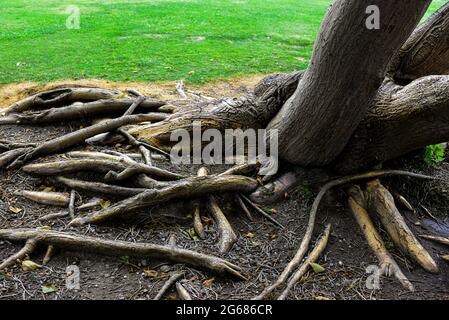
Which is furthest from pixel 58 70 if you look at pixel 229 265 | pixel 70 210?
pixel 229 265

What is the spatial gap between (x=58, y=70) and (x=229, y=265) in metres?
7.89

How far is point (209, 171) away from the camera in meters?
5.41

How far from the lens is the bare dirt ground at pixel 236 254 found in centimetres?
404

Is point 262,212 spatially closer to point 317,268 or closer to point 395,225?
point 317,268

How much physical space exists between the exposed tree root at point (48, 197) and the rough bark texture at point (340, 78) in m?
2.53

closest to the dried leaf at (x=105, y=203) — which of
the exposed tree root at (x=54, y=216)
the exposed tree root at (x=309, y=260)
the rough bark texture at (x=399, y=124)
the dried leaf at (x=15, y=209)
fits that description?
the exposed tree root at (x=54, y=216)

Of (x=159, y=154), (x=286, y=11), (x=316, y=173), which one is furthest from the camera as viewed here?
(x=286, y=11)

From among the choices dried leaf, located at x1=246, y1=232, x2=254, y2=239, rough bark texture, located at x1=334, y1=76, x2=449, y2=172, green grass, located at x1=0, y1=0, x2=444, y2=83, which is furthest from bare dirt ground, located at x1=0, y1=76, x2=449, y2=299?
green grass, located at x1=0, y1=0, x2=444, y2=83

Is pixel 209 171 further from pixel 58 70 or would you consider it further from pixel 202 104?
pixel 58 70

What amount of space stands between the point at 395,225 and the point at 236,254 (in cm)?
177

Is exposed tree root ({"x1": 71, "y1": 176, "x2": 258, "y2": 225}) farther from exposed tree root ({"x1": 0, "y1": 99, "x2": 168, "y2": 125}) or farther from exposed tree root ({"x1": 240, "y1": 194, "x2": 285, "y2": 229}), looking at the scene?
exposed tree root ({"x1": 0, "y1": 99, "x2": 168, "y2": 125})

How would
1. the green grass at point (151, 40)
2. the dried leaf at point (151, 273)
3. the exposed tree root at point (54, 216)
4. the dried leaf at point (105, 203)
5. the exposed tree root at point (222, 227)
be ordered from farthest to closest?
the green grass at point (151, 40) < the dried leaf at point (105, 203) < the exposed tree root at point (54, 216) < the exposed tree root at point (222, 227) < the dried leaf at point (151, 273)

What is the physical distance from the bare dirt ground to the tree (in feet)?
0.45

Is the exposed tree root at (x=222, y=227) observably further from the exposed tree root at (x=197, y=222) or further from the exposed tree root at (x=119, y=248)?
the exposed tree root at (x=119, y=248)
